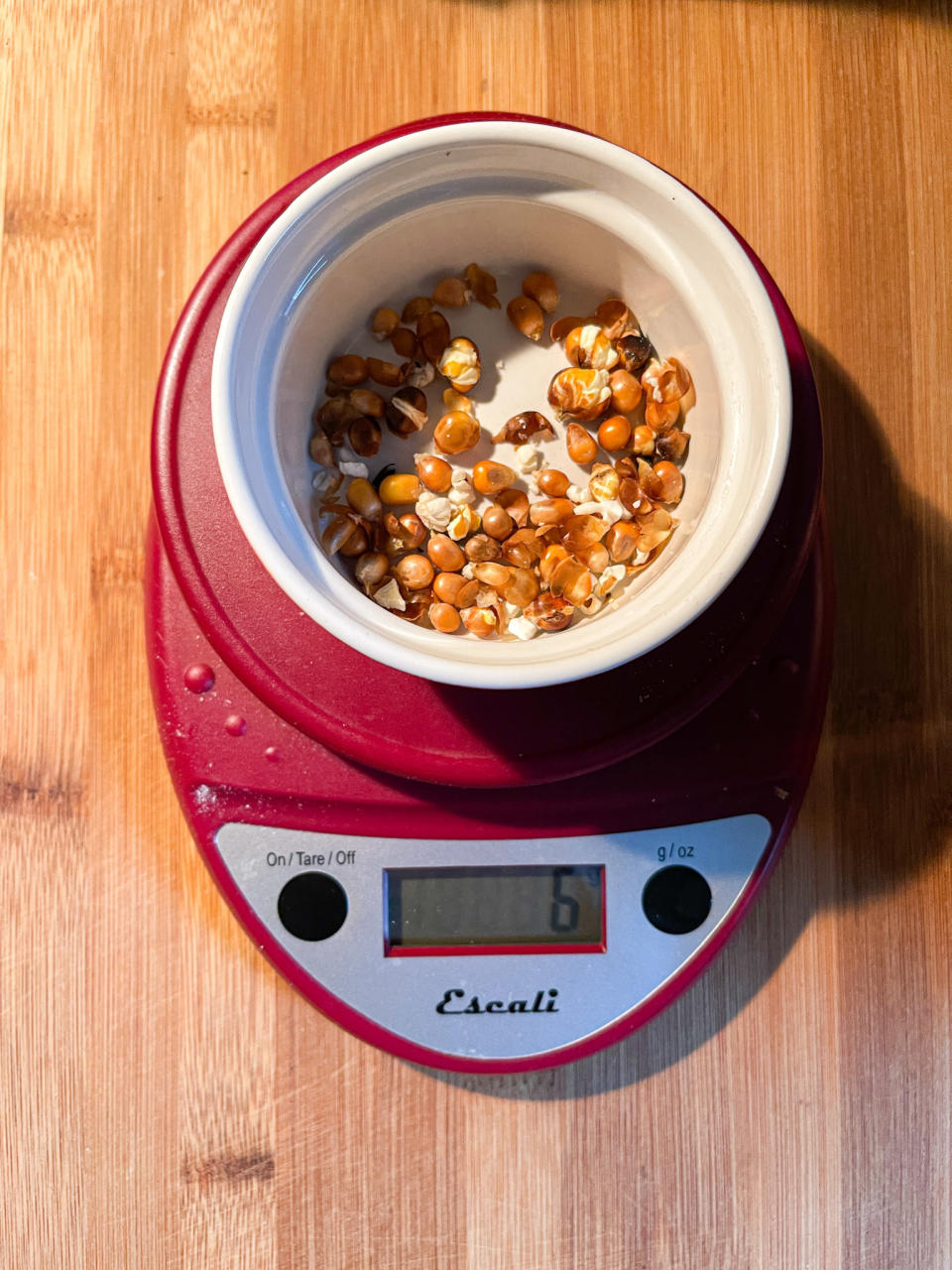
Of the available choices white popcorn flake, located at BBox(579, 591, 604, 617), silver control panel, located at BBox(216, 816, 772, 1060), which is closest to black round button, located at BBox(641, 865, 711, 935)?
silver control panel, located at BBox(216, 816, 772, 1060)

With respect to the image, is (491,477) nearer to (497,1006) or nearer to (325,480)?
(325,480)

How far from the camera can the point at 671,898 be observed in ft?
1.74

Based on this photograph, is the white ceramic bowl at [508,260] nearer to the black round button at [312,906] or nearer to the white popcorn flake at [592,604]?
the white popcorn flake at [592,604]

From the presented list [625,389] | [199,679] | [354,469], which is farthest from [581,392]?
[199,679]

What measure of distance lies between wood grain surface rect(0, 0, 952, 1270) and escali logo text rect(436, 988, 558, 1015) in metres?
0.06

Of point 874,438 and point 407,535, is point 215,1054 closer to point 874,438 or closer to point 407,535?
point 407,535

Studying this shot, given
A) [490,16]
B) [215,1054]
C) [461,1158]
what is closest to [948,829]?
[461,1158]

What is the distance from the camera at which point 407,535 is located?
52 cm

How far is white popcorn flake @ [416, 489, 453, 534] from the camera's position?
0.51 metres

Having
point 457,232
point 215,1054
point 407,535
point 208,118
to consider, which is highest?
point 208,118

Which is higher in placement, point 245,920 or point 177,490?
point 177,490

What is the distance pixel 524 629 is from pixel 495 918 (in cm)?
16

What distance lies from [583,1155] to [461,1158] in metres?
0.07

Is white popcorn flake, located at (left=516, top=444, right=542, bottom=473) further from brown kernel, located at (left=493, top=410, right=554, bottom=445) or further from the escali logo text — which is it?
the escali logo text
